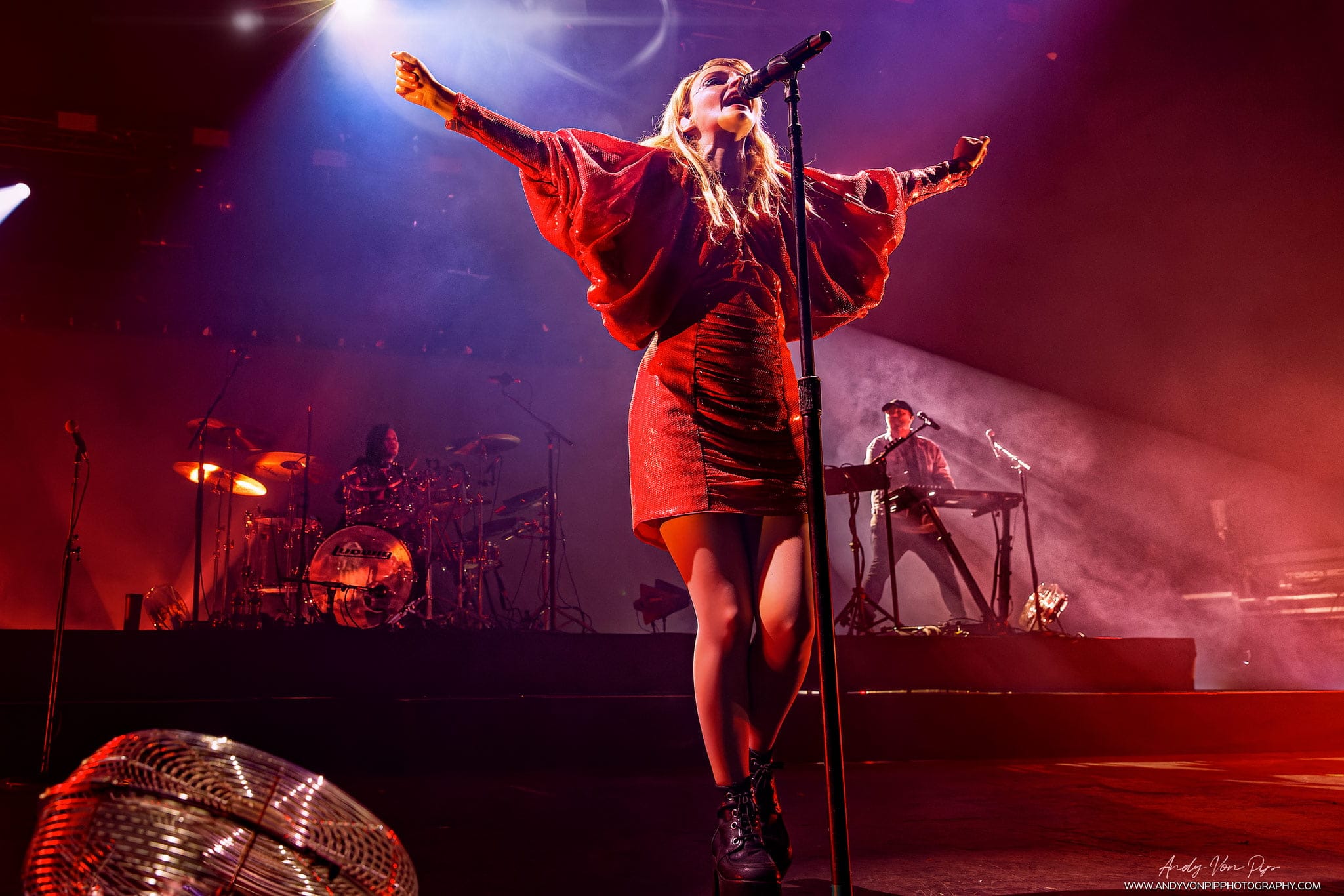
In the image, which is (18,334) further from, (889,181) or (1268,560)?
(1268,560)

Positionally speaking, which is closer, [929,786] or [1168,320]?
[929,786]

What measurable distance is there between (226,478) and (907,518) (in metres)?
5.34

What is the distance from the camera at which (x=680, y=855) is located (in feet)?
6.55

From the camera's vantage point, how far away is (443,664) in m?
3.85

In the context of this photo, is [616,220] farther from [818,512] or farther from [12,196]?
[12,196]

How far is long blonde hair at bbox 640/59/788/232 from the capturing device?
2.02 meters

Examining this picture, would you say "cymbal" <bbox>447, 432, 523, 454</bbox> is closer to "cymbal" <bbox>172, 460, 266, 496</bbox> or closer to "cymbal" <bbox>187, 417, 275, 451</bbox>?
"cymbal" <bbox>187, 417, 275, 451</bbox>

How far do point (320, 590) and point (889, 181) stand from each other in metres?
5.17

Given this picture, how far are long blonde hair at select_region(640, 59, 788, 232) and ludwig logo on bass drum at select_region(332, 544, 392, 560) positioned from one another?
15.4ft

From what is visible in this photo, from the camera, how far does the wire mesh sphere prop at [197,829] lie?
1.05 m

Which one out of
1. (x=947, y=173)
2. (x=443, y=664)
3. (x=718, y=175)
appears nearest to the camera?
(x=718, y=175)

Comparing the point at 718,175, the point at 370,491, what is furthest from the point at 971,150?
the point at 370,491

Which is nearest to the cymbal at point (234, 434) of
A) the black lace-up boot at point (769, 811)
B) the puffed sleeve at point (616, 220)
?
the puffed sleeve at point (616, 220)

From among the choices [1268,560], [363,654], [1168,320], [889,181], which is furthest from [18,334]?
[1268,560]
